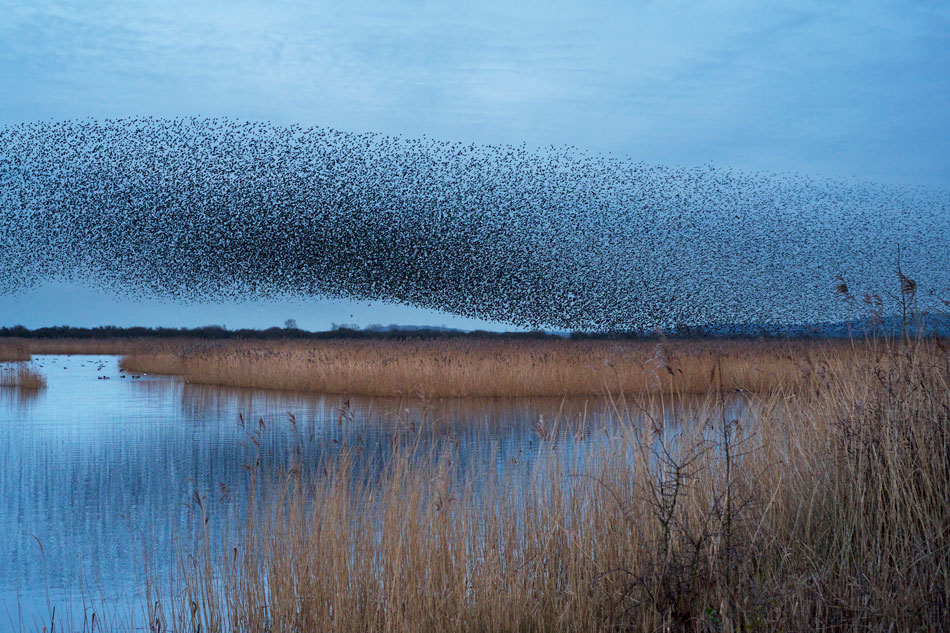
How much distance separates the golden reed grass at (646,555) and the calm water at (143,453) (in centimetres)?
41

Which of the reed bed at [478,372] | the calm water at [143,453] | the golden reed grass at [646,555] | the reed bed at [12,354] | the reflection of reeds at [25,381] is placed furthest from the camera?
the reed bed at [12,354]

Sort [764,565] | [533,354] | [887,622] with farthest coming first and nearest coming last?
[533,354]
[764,565]
[887,622]

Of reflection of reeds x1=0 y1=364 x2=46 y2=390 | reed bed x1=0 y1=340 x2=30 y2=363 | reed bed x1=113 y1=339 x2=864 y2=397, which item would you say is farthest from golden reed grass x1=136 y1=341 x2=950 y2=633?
reed bed x1=0 y1=340 x2=30 y2=363

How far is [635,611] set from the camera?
12.7ft

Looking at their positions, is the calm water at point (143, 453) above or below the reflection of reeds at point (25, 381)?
below

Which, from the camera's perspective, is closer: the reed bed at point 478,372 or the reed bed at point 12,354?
the reed bed at point 478,372

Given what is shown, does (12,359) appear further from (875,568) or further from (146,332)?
(875,568)

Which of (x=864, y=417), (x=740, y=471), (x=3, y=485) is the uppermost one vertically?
(x=864, y=417)

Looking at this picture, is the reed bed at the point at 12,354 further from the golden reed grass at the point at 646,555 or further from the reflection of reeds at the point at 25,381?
the golden reed grass at the point at 646,555

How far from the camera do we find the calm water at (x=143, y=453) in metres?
5.07

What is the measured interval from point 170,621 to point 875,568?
364 centimetres

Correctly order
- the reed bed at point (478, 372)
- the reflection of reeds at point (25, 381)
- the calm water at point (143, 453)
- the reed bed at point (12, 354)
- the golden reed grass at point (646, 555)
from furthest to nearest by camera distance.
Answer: the reed bed at point (12, 354) → the reflection of reeds at point (25, 381) → the reed bed at point (478, 372) → the calm water at point (143, 453) → the golden reed grass at point (646, 555)

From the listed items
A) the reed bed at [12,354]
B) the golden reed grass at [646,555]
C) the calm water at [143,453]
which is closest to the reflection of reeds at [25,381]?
the calm water at [143,453]

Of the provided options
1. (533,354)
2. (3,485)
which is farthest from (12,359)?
(3,485)
